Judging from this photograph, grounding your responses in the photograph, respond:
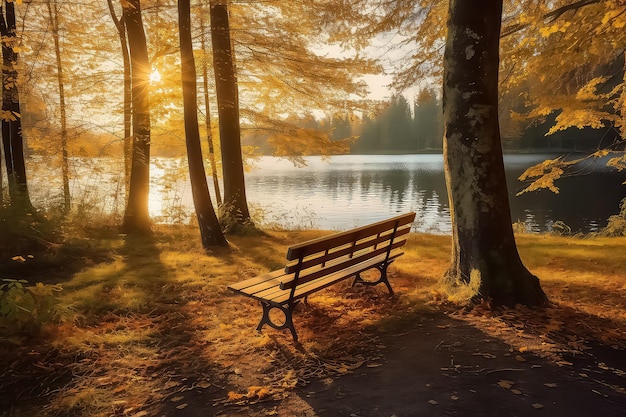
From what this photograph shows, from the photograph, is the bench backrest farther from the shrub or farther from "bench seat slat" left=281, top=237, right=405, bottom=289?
the shrub

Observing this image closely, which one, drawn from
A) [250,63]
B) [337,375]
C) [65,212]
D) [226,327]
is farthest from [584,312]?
[65,212]

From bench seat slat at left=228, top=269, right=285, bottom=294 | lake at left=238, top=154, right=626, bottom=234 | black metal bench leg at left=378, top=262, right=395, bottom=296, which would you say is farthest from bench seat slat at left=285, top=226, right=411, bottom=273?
lake at left=238, top=154, right=626, bottom=234

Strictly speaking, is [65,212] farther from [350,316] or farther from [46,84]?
[350,316]

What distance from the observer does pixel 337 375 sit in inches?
130

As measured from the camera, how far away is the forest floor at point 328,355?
2896mm

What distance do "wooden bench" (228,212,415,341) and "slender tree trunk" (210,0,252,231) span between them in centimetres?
569

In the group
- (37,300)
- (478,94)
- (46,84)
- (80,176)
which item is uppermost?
(46,84)

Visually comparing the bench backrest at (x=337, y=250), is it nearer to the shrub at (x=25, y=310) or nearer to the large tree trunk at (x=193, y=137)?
the shrub at (x=25, y=310)

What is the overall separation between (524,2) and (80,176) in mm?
12650

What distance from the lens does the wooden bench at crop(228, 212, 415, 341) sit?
395cm

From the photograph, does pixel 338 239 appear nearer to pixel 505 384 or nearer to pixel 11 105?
pixel 505 384

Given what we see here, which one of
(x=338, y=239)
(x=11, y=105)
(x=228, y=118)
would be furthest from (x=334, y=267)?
(x=11, y=105)

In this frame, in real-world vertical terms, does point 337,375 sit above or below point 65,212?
below

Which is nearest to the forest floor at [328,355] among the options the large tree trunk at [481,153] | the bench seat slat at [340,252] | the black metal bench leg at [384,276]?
the black metal bench leg at [384,276]
